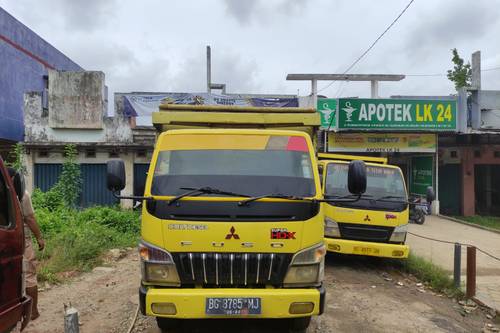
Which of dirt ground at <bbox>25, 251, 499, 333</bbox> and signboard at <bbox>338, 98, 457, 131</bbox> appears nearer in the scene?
dirt ground at <bbox>25, 251, 499, 333</bbox>

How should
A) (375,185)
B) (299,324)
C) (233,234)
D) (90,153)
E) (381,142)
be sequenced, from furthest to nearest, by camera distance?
(381,142) → (90,153) → (375,185) → (299,324) → (233,234)

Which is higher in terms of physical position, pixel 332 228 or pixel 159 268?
→ pixel 159 268

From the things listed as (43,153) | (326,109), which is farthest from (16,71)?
(326,109)

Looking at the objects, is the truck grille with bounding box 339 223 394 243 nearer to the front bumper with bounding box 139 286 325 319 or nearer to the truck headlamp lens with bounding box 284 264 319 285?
the truck headlamp lens with bounding box 284 264 319 285

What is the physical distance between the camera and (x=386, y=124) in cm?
1570

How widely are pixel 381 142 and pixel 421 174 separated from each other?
260 cm

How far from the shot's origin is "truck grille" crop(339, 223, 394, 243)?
820cm

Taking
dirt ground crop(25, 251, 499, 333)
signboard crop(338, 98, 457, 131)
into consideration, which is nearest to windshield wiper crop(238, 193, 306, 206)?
dirt ground crop(25, 251, 499, 333)

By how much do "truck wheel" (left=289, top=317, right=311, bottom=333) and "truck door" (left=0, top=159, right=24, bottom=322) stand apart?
2.71m

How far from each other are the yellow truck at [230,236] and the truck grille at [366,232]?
3.85m

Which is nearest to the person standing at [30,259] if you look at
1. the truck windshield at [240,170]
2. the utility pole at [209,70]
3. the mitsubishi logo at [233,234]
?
the truck windshield at [240,170]

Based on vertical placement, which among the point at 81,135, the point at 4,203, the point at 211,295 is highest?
the point at 81,135

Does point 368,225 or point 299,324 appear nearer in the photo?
point 299,324

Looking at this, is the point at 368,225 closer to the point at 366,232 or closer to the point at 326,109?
the point at 366,232
